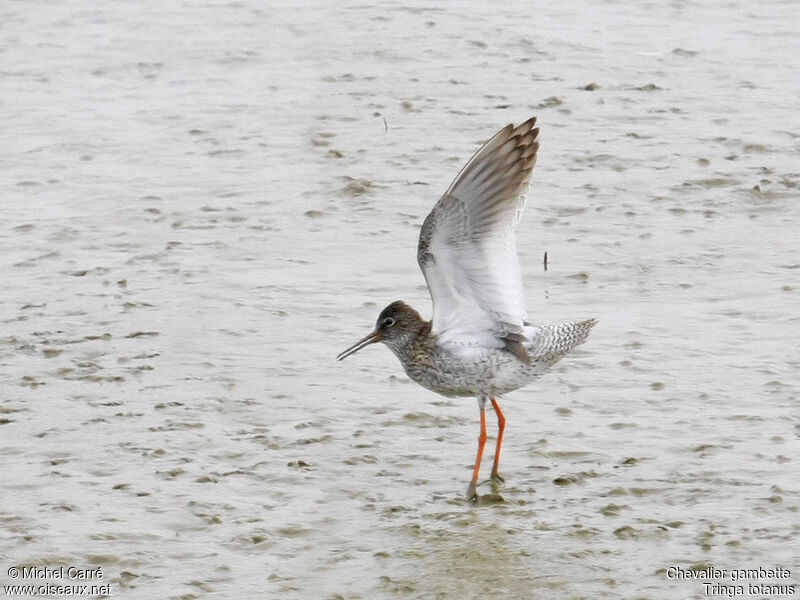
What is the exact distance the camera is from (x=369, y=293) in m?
9.09

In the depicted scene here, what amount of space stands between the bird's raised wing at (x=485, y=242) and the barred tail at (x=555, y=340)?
68 mm

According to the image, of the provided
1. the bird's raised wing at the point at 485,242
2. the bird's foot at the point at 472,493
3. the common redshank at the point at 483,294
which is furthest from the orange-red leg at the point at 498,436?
the bird's raised wing at the point at 485,242

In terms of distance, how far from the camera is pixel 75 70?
43.1 ft

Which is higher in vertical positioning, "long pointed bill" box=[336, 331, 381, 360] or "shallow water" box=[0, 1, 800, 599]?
"long pointed bill" box=[336, 331, 381, 360]

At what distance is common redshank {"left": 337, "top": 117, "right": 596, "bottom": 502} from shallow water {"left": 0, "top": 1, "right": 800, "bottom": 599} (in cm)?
38

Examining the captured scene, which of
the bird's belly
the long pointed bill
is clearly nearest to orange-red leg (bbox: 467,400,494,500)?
the bird's belly

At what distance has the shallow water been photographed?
645cm

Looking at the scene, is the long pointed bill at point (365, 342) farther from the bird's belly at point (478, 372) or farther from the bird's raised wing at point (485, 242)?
the bird's raised wing at point (485, 242)

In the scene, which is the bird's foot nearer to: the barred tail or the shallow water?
the shallow water

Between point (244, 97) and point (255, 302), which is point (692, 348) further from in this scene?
point (244, 97)

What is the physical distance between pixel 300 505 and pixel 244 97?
6.35m

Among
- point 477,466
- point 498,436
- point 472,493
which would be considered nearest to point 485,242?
point 498,436

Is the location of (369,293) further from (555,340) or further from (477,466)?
(477,466)

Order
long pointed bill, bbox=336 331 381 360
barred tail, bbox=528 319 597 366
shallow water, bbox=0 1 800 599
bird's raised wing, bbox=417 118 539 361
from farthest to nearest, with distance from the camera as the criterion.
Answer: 1. long pointed bill, bbox=336 331 381 360
2. barred tail, bbox=528 319 597 366
3. bird's raised wing, bbox=417 118 539 361
4. shallow water, bbox=0 1 800 599
